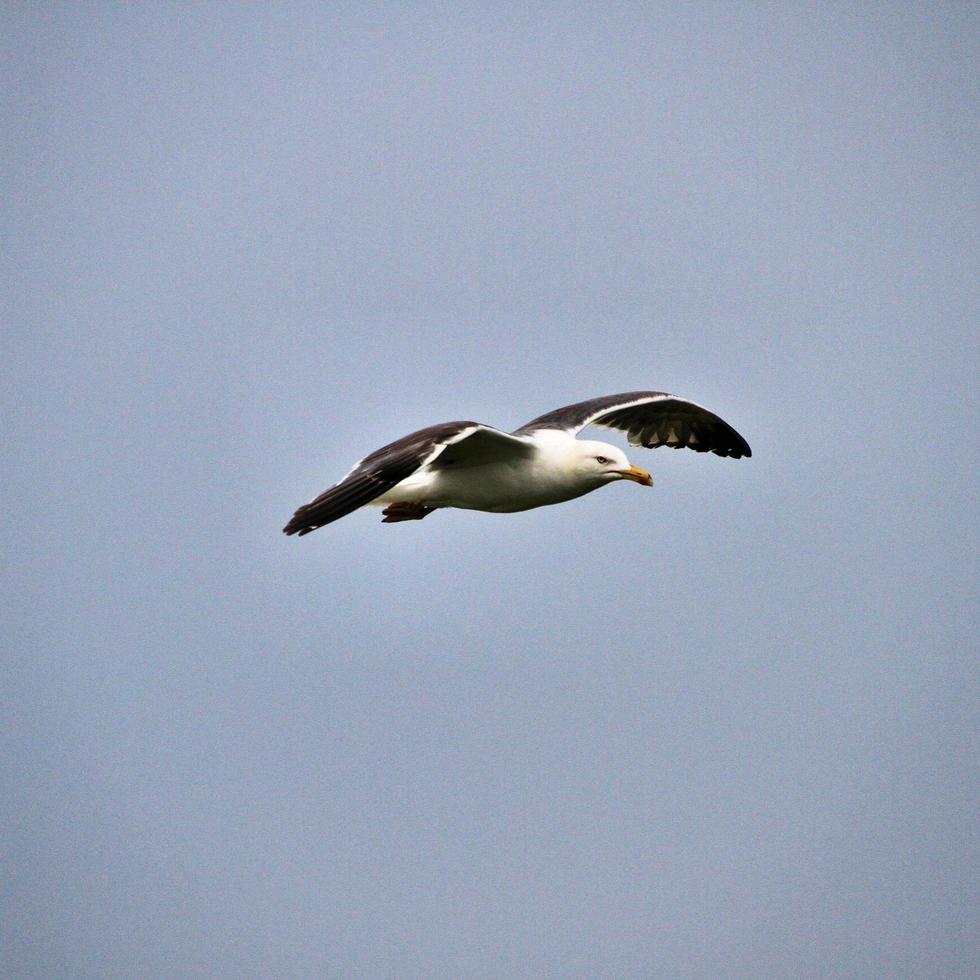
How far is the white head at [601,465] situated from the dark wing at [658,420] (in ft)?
5.85

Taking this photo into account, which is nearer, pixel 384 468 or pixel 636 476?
pixel 384 468

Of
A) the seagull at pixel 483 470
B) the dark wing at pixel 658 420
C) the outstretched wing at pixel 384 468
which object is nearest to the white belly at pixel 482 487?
the seagull at pixel 483 470

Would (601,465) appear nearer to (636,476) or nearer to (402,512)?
(636,476)

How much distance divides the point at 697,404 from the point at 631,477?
3.12m

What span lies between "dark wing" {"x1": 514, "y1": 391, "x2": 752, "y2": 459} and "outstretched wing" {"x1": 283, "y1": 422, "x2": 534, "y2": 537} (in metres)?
3.32

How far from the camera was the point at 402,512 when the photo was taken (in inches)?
578

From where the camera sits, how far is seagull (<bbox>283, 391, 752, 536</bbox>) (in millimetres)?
12164

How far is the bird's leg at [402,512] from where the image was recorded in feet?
48.0

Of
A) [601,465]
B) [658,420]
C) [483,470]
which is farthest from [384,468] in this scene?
[658,420]

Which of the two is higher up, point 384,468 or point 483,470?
point 483,470

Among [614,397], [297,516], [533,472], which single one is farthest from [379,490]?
[614,397]

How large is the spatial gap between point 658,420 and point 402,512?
15.1 feet

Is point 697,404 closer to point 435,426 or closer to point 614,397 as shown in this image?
point 614,397

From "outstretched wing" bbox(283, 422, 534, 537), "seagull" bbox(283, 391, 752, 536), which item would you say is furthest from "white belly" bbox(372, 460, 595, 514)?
"outstretched wing" bbox(283, 422, 534, 537)
